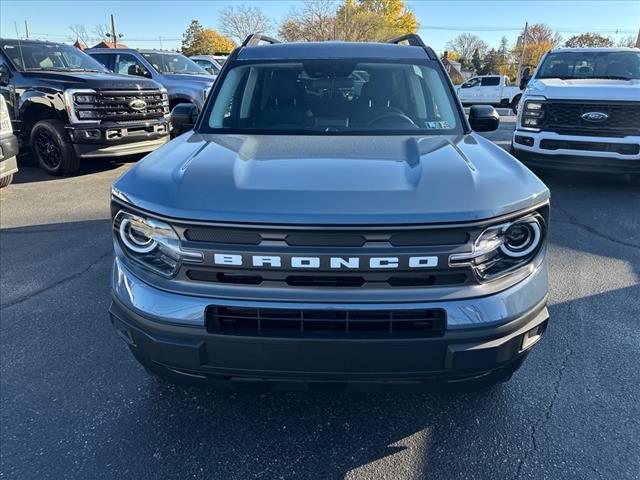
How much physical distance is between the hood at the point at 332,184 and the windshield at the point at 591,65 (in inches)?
258

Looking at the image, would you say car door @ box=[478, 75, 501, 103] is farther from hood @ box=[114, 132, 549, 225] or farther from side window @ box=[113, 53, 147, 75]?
hood @ box=[114, 132, 549, 225]

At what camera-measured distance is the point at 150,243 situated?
1.86 meters

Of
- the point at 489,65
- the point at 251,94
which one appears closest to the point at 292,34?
the point at 251,94

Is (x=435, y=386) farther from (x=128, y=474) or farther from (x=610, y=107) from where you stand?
(x=610, y=107)

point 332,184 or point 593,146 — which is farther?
point 593,146

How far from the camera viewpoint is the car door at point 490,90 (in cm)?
2493

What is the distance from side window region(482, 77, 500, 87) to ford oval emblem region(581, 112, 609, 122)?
66.7 ft

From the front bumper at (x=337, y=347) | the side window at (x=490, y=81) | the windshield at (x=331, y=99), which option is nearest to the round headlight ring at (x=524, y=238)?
the front bumper at (x=337, y=347)

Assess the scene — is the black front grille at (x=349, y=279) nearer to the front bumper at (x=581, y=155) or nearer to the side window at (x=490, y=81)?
the front bumper at (x=581, y=155)

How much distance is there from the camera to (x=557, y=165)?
6777 mm

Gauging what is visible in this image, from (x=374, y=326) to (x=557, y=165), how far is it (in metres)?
6.12

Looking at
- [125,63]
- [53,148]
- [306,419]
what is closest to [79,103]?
[53,148]

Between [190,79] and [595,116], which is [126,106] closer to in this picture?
[190,79]

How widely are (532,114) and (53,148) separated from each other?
735 cm
